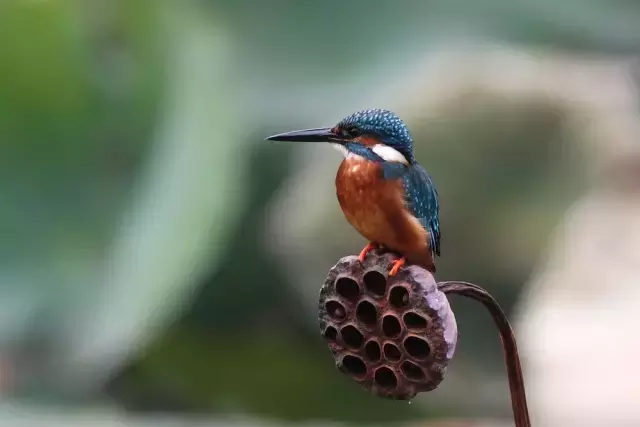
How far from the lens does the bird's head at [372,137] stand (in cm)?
43

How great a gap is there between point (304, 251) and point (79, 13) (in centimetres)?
47

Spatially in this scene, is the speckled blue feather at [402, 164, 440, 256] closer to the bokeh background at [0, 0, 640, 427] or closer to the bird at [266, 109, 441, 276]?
the bird at [266, 109, 441, 276]

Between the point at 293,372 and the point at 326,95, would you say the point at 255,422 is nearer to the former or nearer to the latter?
the point at 293,372

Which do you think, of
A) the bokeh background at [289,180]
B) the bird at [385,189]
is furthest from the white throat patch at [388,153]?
the bokeh background at [289,180]

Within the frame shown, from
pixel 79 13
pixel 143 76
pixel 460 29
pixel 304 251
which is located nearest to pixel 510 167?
pixel 460 29

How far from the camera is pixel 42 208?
89cm

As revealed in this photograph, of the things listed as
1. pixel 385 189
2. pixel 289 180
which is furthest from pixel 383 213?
pixel 289 180

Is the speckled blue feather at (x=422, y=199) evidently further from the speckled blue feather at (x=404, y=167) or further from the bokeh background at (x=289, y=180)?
the bokeh background at (x=289, y=180)

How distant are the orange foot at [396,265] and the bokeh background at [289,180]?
47 centimetres

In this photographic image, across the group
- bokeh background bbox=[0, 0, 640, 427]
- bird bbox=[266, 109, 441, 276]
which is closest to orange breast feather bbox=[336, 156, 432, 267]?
bird bbox=[266, 109, 441, 276]

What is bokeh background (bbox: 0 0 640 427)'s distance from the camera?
873 millimetres

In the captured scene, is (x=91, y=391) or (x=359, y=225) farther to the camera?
(x=91, y=391)

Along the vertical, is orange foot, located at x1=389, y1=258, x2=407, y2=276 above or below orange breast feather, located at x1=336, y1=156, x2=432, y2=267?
below

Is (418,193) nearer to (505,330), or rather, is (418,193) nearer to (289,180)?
(505,330)
